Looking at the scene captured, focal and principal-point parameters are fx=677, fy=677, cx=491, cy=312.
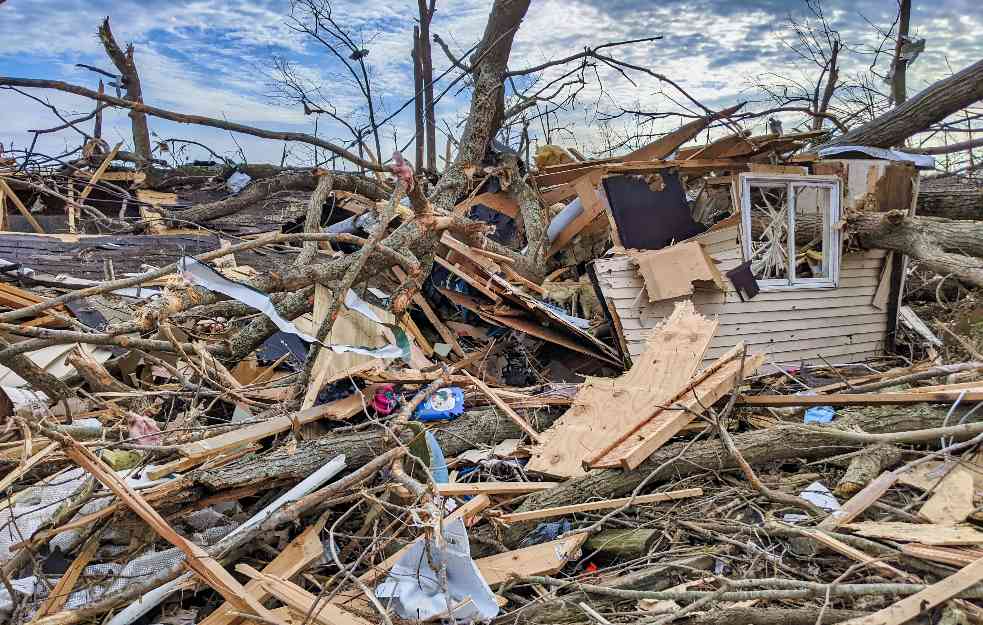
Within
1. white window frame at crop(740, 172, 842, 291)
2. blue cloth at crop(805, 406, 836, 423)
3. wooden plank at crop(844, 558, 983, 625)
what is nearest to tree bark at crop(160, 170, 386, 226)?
white window frame at crop(740, 172, 842, 291)

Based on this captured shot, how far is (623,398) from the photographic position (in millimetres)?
4547

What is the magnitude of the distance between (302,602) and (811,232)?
7.27m

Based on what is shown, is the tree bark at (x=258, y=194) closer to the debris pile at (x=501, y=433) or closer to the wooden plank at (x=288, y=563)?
the debris pile at (x=501, y=433)

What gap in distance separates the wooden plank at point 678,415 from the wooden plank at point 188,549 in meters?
1.96

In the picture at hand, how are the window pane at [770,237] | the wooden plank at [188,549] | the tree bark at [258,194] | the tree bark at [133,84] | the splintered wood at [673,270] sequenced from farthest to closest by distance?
1. the tree bark at [133,84]
2. the tree bark at [258,194]
3. the window pane at [770,237]
4. the splintered wood at [673,270]
5. the wooden plank at [188,549]

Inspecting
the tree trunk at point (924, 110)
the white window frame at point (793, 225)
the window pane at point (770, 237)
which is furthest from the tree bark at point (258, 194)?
the tree trunk at point (924, 110)

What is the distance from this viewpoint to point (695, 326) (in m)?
5.11

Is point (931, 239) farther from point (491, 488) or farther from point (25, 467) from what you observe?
point (25, 467)

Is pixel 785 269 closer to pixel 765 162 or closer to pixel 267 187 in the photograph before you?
pixel 765 162

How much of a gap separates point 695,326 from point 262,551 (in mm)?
3352

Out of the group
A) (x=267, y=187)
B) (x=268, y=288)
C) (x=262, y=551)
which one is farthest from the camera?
(x=267, y=187)

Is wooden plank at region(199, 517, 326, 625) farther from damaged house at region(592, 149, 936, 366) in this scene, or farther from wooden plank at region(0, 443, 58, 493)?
damaged house at region(592, 149, 936, 366)

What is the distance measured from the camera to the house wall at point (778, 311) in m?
6.94

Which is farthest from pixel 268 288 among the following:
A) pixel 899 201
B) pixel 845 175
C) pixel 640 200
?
pixel 899 201
